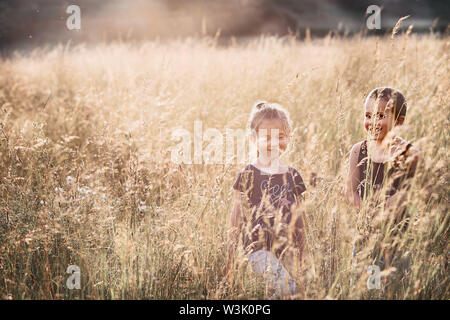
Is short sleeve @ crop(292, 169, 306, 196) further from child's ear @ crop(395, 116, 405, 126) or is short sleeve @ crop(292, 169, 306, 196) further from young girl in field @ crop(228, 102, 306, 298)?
child's ear @ crop(395, 116, 405, 126)

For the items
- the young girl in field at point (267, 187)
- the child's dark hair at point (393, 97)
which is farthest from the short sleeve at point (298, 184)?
the child's dark hair at point (393, 97)

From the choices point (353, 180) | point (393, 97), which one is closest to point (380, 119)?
point (393, 97)

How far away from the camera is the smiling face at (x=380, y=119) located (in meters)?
1.66

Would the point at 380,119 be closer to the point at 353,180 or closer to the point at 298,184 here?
the point at 353,180

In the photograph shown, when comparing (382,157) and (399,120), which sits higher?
(399,120)

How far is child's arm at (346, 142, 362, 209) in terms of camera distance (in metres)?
1.80

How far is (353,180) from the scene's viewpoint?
182cm

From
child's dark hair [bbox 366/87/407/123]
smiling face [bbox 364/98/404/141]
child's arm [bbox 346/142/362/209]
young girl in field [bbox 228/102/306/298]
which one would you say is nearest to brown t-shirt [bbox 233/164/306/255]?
young girl in field [bbox 228/102/306/298]

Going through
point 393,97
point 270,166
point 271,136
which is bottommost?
point 270,166

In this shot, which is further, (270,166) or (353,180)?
(353,180)

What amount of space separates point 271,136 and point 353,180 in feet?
1.70
